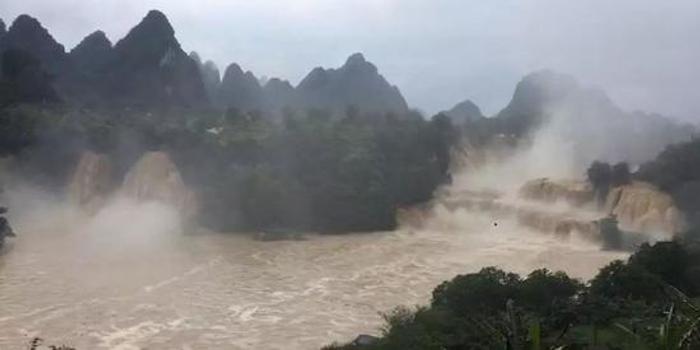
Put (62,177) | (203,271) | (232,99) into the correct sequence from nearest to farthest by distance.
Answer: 1. (203,271)
2. (62,177)
3. (232,99)

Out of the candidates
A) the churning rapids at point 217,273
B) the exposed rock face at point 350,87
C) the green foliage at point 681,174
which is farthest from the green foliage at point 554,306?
the exposed rock face at point 350,87

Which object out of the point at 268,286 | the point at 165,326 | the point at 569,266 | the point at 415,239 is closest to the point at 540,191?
the point at 415,239

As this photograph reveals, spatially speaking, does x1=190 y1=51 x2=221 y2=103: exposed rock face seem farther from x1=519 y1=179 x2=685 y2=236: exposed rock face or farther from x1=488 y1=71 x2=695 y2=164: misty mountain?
x1=519 y1=179 x2=685 y2=236: exposed rock face

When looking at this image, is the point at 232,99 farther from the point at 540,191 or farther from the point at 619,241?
the point at 619,241

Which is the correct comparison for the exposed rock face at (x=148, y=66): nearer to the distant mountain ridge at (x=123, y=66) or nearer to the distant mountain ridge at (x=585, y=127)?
the distant mountain ridge at (x=123, y=66)

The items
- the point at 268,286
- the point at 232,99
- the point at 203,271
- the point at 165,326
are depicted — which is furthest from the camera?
the point at 232,99
